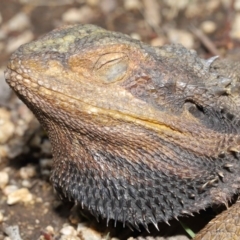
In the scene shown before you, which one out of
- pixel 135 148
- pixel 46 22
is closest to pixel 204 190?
pixel 135 148

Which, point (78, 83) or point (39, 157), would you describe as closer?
point (78, 83)

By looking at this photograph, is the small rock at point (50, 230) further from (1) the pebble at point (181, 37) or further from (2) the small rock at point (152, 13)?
(2) the small rock at point (152, 13)

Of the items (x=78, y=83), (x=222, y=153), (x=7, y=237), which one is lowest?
(x=7, y=237)

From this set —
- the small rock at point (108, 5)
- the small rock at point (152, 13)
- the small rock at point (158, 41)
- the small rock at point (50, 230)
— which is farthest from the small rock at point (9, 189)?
the small rock at point (108, 5)

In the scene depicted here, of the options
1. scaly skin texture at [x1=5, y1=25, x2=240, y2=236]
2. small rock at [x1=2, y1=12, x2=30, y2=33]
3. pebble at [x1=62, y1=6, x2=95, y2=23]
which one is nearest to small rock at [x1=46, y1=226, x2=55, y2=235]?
scaly skin texture at [x1=5, y1=25, x2=240, y2=236]

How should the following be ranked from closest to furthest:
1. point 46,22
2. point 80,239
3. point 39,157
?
point 80,239
point 39,157
point 46,22

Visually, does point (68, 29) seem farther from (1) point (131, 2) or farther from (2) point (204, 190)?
(1) point (131, 2)

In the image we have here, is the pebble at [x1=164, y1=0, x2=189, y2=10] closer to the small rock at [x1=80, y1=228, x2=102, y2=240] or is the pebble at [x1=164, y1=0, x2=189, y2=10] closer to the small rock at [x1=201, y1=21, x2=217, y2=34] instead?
the small rock at [x1=201, y1=21, x2=217, y2=34]
